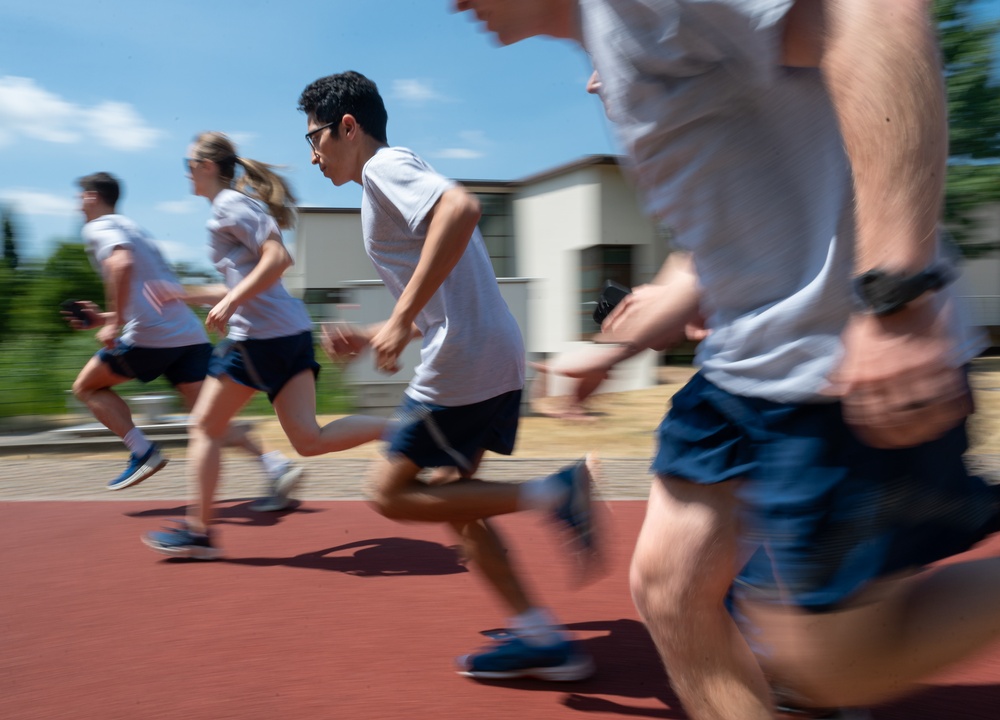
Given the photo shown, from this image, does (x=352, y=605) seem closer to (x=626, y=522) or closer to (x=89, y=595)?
(x=89, y=595)

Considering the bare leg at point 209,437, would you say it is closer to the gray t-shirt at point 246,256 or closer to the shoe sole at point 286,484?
the gray t-shirt at point 246,256

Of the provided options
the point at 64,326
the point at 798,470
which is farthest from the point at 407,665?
the point at 64,326

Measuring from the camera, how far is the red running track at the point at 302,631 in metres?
2.96

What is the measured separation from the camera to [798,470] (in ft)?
5.03

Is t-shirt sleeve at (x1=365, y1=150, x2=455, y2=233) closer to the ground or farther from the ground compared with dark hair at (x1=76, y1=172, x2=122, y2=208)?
closer to the ground

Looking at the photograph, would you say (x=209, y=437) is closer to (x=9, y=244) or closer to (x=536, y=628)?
(x=536, y=628)

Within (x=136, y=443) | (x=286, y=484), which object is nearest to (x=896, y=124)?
(x=286, y=484)

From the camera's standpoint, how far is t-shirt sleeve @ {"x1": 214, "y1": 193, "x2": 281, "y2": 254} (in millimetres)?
4730

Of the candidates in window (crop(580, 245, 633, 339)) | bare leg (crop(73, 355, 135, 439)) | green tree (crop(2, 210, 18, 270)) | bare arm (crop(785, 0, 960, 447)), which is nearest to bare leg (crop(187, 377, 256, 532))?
bare leg (crop(73, 355, 135, 439))

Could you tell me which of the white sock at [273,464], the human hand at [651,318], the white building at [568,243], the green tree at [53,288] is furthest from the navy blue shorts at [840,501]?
the white building at [568,243]

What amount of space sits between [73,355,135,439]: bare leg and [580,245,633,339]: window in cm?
1226

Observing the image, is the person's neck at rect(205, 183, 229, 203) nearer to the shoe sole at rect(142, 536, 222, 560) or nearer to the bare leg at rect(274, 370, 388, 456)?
the bare leg at rect(274, 370, 388, 456)

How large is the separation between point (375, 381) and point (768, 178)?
9.35 m

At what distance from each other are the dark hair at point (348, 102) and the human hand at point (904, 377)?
247 cm
